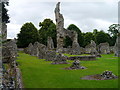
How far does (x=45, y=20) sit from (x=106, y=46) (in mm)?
42657

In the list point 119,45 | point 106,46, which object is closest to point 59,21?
point 119,45

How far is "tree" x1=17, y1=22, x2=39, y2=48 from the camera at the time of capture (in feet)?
259

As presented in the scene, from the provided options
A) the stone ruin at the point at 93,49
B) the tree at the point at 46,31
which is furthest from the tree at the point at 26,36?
the stone ruin at the point at 93,49

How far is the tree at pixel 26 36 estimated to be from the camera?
7881 cm

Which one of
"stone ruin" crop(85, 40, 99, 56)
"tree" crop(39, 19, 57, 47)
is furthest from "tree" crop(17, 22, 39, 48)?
"stone ruin" crop(85, 40, 99, 56)

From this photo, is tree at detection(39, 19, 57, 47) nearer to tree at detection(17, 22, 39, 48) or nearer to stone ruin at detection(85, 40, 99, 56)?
tree at detection(17, 22, 39, 48)

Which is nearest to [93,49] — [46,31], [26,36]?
[46,31]

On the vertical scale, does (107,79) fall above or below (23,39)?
below

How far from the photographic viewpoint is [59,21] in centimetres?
3681

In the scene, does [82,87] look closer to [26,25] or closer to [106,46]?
[106,46]

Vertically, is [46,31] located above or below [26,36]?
above

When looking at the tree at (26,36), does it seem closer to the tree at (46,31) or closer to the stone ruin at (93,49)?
the tree at (46,31)

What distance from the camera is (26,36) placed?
260 feet

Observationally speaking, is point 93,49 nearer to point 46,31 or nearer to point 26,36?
point 46,31
